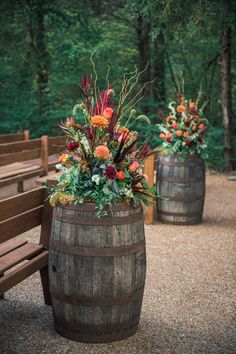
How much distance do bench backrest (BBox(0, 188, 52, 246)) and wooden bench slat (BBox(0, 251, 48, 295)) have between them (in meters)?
0.25

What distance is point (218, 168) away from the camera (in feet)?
45.1

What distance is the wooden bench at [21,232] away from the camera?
4207 mm

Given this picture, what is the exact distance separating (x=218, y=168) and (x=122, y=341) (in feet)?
32.8

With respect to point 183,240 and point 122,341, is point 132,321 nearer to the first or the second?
point 122,341

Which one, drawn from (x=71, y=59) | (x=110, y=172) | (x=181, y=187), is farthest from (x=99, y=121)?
(x=71, y=59)

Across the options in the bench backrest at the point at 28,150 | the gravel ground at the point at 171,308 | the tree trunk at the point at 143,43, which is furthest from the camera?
the tree trunk at the point at 143,43

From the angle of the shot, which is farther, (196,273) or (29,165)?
(29,165)

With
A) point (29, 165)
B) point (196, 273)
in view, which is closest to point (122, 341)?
point (196, 273)

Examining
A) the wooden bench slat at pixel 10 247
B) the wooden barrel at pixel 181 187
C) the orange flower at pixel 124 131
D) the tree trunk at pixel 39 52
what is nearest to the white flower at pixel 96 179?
the orange flower at pixel 124 131

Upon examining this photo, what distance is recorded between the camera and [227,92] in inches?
515

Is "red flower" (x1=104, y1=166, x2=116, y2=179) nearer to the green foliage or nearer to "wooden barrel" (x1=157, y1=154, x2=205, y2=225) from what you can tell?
"wooden barrel" (x1=157, y1=154, x2=205, y2=225)

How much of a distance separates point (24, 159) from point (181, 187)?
267cm

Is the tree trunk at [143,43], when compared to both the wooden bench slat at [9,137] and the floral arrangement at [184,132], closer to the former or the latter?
the wooden bench slat at [9,137]

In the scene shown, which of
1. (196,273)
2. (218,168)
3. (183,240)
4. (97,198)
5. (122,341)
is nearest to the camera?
(97,198)
